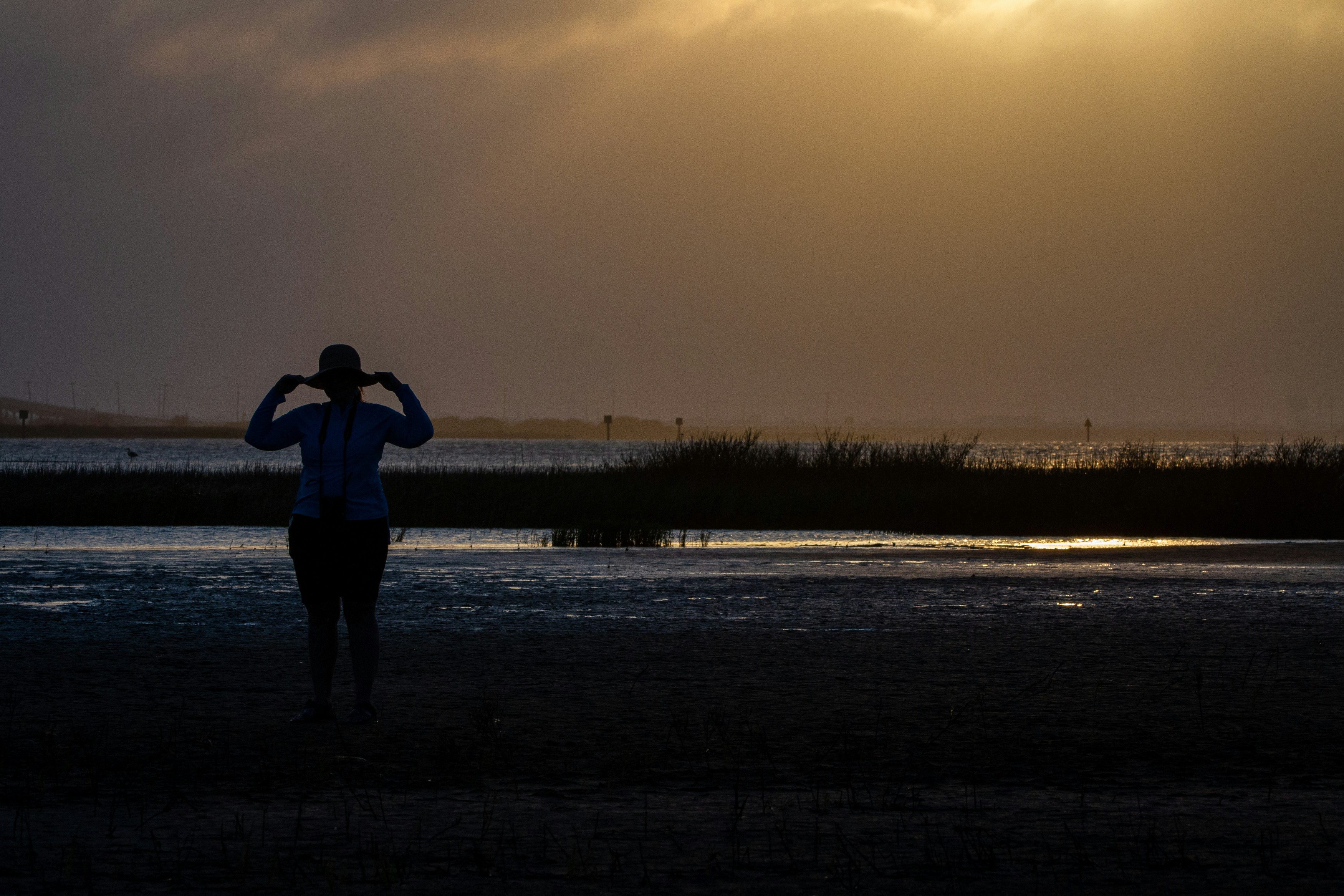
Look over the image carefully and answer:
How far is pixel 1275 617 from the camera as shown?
12914mm

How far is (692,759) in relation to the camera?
6.77 meters

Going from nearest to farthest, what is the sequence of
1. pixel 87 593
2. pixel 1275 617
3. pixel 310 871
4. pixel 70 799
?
pixel 310 871 → pixel 70 799 → pixel 1275 617 → pixel 87 593

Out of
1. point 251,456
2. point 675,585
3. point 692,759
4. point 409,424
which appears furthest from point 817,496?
point 251,456

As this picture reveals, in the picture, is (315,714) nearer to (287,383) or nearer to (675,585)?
(287,383)

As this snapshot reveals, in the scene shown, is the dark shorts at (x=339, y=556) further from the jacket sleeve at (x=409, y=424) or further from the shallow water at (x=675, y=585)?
the shallow water at (x=675, y=585)

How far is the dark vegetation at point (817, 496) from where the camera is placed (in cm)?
3228

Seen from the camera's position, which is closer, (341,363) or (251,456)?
(341,363)

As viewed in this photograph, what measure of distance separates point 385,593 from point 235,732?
804 cm

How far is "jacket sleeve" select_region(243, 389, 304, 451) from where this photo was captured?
7879 millimetres

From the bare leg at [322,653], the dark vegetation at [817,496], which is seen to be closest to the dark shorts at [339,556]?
the bare leg at [322,653]

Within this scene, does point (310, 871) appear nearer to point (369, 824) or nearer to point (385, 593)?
point (369, 824)

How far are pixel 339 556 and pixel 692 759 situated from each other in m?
2.24

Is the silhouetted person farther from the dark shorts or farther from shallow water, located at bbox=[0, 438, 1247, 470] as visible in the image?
shallow water, located at bbox=[0, 438, 1247, 470]

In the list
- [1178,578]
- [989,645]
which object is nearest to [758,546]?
[1178,578]
